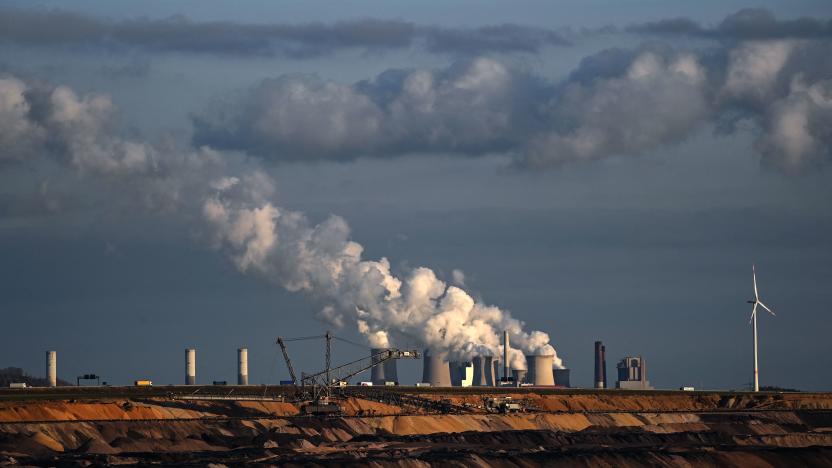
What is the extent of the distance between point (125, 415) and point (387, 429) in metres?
30.8

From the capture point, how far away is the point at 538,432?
531 ft

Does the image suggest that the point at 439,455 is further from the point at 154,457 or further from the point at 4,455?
the point at 4,455

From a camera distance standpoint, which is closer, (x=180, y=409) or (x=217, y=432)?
(x=217, y=432)

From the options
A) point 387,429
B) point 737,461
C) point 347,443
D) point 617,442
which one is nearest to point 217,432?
point 347,443

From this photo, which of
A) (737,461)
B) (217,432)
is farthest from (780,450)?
(217,432)

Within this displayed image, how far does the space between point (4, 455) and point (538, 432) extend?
202 feet

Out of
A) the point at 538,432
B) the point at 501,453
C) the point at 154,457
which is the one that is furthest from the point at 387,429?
the point at 154,457

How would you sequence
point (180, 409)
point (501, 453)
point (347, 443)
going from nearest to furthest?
point (501, 453) < point (347, 443) < point (180, 409)

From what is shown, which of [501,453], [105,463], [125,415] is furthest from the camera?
[125,415]

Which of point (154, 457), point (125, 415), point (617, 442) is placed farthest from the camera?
point (125, 415)

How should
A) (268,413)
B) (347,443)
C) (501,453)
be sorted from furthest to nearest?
(268,413), (347,443), (501,453)

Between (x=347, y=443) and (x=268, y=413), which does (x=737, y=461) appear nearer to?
(x=347, y=443)

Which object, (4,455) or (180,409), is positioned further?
(180,409)

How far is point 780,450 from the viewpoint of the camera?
492ft
